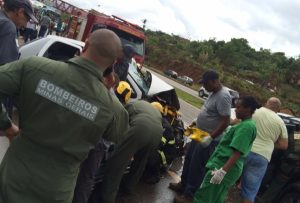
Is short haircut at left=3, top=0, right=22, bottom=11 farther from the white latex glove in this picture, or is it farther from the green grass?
the green grass

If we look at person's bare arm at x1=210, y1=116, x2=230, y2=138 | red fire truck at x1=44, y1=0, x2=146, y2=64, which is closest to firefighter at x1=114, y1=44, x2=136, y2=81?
person's bare arm at x1=210, y1=116, x2=230, y2=138

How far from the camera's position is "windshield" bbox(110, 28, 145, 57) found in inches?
643

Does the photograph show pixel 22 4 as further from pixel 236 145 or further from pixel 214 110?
pixel 214 110

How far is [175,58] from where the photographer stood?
222 ft

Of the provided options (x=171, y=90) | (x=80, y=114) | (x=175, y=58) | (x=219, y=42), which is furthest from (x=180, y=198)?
(x=219, y=42)

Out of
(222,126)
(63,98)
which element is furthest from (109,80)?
(222,126)

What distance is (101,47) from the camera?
2348mm

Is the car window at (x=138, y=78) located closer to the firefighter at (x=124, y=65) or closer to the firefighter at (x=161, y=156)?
the firefighter at (x=124, y=65)

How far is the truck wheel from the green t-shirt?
1.65 meters

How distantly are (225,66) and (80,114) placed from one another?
233 ft

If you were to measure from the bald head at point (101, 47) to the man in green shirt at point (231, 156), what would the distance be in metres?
2.69

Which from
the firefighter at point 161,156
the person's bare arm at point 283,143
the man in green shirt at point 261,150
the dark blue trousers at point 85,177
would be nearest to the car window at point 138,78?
the firefighter at point 161,156

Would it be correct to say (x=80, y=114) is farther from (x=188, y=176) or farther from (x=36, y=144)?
(x=188, y=176)

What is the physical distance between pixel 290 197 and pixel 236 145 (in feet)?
6.89
